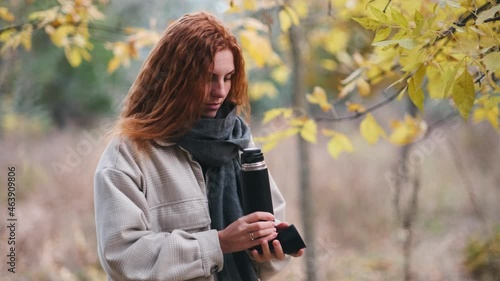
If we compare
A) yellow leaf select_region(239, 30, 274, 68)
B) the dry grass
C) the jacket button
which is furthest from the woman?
the dry grass

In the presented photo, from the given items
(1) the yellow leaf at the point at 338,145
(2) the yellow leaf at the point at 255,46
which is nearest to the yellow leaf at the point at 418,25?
(1) the yellow leaf at the point at 338,145

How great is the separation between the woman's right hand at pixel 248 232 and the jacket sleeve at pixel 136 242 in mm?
30

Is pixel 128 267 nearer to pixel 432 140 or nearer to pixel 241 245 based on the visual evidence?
pixel 241 245

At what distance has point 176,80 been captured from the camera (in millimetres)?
1507

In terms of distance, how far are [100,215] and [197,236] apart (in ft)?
0.81

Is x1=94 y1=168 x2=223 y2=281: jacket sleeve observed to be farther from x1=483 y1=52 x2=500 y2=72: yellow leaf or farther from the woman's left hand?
x1=483 y1=52 x2=500 y2=72: yellow leaf

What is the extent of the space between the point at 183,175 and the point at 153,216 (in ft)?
0.44

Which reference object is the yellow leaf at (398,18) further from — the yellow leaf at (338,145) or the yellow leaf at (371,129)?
the yellow leaf at (338,145)

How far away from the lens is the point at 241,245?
1.42 meters

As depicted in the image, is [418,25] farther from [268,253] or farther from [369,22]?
[268,253]

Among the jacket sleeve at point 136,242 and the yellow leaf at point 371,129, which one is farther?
the yellow leaf at point 371,129

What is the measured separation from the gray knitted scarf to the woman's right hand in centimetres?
10

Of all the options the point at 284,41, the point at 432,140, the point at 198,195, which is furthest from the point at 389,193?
the point at 198,195

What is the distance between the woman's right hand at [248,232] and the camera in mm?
1399
